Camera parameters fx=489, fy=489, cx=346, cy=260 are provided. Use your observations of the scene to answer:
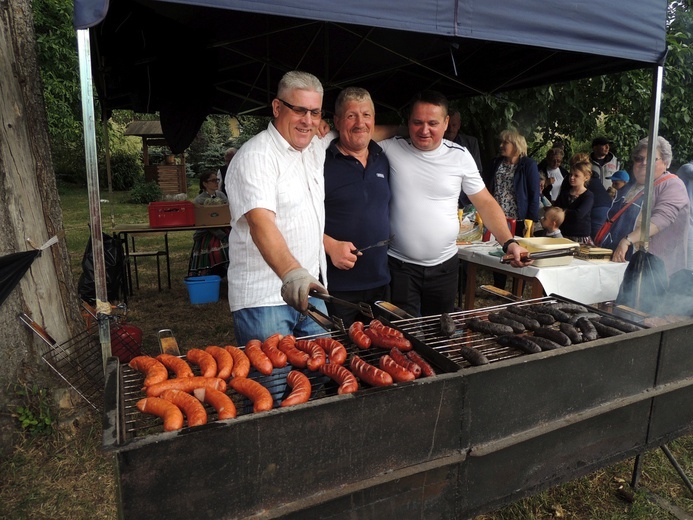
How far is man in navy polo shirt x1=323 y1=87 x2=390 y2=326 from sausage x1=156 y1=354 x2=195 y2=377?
47.9 inches

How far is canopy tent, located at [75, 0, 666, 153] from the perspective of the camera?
2639 millimetres

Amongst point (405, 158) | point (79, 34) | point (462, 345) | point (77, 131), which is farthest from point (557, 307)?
point (77, 131)

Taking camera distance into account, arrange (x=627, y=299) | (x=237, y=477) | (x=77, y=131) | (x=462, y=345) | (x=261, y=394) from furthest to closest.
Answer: (x=77, y=131) → (x=627, y=299) → (x=462, y=345) → (x=261, y=394) → (x=237, y=477)

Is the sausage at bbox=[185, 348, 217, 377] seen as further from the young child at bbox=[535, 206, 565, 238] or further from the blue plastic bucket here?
the blue plastic bucket

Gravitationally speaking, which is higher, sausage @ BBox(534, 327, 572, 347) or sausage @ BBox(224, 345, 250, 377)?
sausage @ BBox(534, 327, 572, 347)

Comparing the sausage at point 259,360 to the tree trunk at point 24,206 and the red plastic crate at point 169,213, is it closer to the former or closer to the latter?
the tree trunk at point 24,206

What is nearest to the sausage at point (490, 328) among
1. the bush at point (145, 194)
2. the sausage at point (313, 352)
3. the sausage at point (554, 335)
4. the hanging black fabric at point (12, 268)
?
the sausage at point (554, 335)

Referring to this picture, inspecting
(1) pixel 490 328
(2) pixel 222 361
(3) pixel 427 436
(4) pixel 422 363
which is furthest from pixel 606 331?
(2) pixel 222 361

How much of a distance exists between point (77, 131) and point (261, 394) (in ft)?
A: 72.0

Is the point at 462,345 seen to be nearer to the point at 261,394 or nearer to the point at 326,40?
the point at 261,394

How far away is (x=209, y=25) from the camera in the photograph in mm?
4961

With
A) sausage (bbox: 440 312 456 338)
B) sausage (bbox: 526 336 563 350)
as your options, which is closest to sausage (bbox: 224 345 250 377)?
sausage (bbox: 440 312 456 338)

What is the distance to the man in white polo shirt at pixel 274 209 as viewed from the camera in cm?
251

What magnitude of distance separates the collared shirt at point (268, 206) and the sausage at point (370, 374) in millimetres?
828
